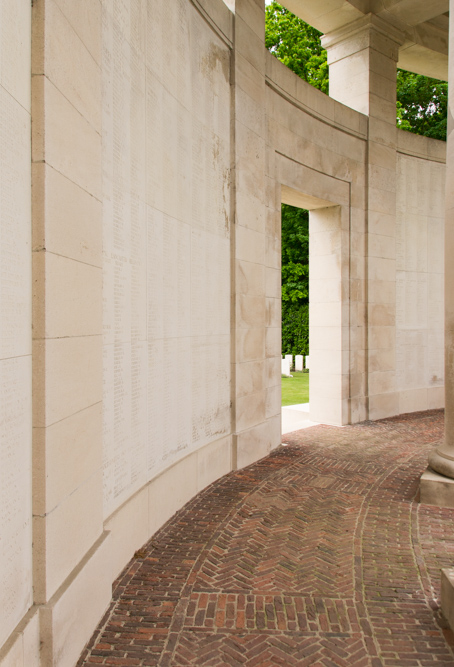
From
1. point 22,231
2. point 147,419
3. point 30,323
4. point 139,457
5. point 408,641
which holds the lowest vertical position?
point 408,641

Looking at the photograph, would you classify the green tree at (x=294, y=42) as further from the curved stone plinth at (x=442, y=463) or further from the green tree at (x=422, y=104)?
the curved stone plinth at (x=442, y=463)

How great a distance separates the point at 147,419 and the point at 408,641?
3.31 metres

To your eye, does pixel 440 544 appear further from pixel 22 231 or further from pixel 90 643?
pixel 22 231

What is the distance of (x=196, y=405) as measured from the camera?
7.45 m

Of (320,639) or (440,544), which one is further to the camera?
(440,544)

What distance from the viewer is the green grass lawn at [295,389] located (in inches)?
663

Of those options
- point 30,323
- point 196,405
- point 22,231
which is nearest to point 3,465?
point 30,323

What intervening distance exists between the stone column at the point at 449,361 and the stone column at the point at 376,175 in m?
5.91

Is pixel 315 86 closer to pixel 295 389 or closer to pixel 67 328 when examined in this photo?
pixel 295 389

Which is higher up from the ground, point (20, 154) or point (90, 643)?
point (20, 154)

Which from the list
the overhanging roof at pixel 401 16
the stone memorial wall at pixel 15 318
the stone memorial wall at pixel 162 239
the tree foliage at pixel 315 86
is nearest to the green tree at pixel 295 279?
the tree foliage at pixel 315 86

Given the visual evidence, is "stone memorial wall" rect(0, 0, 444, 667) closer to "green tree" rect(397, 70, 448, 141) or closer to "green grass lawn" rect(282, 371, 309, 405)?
"green grass lawn" rect(282, 371, 309, 405)

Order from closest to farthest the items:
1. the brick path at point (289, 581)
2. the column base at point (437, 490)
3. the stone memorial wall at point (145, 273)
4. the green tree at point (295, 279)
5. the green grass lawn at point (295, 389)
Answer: the stone memorial wall at point (145, 273) < the brick path at point (289, 581) < the column base at point (437, 490) < the green grass lawn at point (295, 389) < the green tree at point (295, 279)

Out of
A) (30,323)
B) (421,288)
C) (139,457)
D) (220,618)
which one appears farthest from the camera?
(421,288)
